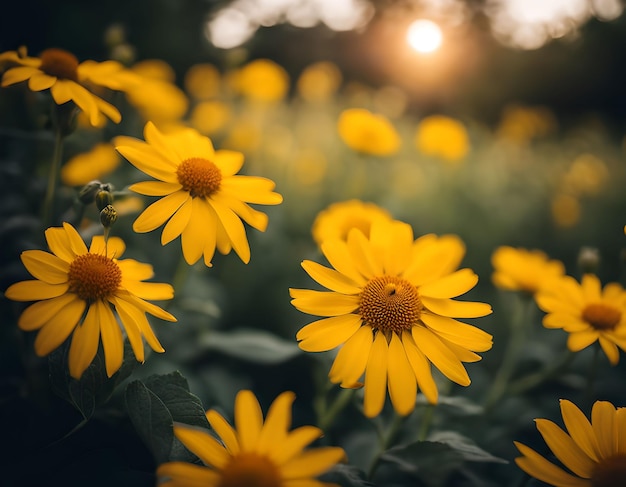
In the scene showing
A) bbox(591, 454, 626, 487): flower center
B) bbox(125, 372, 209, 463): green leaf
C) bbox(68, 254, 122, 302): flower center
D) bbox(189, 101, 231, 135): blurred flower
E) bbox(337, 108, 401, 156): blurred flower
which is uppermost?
bbox(189, 101, 231, 135): blurred flower

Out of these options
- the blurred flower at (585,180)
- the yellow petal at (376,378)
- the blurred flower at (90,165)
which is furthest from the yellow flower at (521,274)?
the blurred flower at (585,180)

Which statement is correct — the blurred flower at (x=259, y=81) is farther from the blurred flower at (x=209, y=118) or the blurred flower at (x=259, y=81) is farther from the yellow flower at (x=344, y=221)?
the yellow flower at (x=344, y=221)

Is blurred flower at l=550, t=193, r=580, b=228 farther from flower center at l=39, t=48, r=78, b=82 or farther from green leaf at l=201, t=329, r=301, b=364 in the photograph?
flower center at l=39, t=48, r=78, b=82

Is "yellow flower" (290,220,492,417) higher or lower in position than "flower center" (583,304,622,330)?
lower

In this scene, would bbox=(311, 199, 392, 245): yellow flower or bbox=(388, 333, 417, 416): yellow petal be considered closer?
bbox=(388, 333, 417, 416): yellow petal

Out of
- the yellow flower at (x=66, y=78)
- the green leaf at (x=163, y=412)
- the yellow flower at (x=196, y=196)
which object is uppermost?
the yellow flower at (x=66, y=78)

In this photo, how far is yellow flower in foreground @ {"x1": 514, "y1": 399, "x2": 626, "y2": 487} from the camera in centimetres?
92

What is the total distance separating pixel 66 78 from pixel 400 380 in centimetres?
110

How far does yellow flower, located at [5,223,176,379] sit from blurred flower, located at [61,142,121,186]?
70 centimetres

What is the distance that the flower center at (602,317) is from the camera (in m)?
1.23

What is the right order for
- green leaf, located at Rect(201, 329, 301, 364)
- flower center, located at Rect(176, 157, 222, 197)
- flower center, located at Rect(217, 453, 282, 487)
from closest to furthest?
flower center, located at Rect(217, 453, 282, 487) < flower center, located at Rect(176, 157, 222, 197) < green leaf, located at Rect(201, 329, 301, 364)

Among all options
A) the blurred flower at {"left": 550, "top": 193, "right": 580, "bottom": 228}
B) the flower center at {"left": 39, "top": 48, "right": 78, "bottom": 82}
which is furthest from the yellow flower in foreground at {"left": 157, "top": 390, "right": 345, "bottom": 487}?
the blurred flower at {"left": 550, "top": 193, "right": 580, "bottom": 228}

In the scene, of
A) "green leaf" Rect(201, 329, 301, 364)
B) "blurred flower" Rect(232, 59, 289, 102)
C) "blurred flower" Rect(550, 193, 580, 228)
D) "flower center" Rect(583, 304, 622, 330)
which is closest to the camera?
"flower center" Rect(583, 304, 622, 330)

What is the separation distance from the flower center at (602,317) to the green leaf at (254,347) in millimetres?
796
